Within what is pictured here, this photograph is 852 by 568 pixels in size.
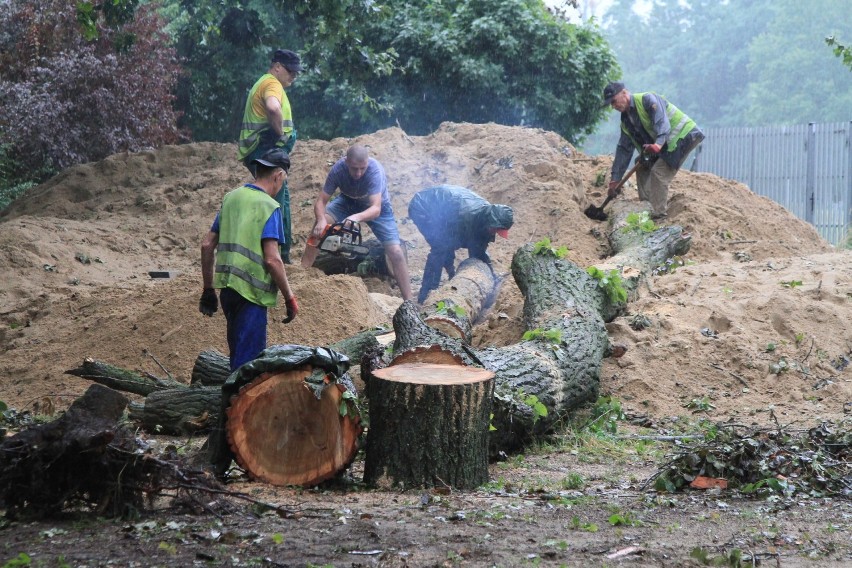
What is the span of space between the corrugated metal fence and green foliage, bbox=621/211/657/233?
8.17 meters

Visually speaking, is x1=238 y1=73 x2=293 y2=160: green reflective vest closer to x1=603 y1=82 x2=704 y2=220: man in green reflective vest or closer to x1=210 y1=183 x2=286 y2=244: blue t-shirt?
x1=210 y1=183 x2=286 y2=244: blue t-shirt

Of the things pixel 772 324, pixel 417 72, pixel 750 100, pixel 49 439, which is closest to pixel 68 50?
pixel 417 72

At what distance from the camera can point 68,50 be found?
15.4 meters

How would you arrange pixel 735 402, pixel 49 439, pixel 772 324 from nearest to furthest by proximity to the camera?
pixel 49 439, pixel 735 402, pixel 772 324

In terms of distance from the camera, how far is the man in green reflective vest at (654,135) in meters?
10.9

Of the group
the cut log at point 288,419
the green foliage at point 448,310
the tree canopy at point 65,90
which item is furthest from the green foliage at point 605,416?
the tree canopy at point 65,90

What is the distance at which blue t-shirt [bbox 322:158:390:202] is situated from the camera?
9086 mm

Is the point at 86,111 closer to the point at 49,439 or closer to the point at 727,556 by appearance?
the point at 49,439

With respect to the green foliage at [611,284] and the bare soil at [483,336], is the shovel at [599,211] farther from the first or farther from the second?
the green foliage at [611,284]

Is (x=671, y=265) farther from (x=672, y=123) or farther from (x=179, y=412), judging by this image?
(x=179, y=412)

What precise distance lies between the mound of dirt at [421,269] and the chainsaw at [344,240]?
0.46 meters

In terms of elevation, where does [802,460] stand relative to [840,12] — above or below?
below

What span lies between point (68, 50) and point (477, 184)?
711 centimetres

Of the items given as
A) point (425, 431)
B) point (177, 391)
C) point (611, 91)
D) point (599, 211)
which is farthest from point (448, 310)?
point (599, 211)
